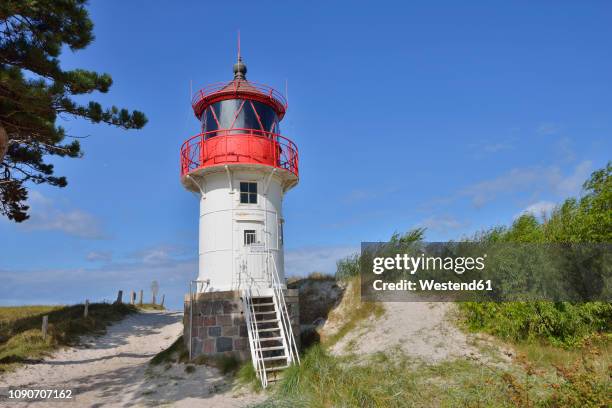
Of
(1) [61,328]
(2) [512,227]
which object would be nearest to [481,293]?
(2) [512,227]

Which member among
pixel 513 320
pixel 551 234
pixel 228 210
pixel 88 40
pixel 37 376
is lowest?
pixel 37 376

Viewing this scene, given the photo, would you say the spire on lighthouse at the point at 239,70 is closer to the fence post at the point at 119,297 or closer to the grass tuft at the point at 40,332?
the grass tuft at the point at 40,332

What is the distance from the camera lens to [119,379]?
50.0ft

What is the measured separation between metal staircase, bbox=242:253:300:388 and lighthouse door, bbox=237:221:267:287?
17.4 inches

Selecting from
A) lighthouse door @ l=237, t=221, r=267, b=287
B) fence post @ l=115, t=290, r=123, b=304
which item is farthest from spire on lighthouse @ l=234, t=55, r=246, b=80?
fence post @ l=115, t=290, r=123, b=304

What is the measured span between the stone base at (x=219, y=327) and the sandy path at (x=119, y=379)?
0.71 m

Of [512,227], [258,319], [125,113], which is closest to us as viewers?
[125,113]

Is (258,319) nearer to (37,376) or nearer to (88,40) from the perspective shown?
(37,376)

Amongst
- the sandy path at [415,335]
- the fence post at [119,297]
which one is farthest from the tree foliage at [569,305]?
the fence post at [119,297]

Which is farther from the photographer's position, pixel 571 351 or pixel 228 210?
pixel 228 210

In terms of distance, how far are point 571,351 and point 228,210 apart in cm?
1110

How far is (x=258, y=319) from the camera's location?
15.2 metres

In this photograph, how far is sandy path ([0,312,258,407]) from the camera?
12438 mm
